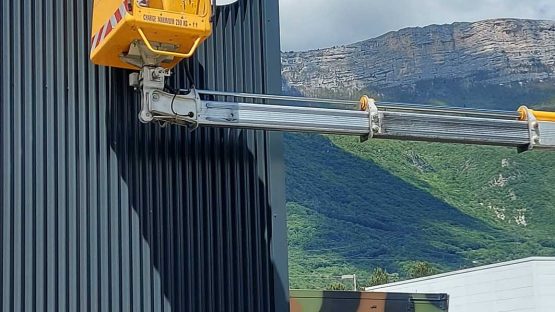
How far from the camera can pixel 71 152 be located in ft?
21.5

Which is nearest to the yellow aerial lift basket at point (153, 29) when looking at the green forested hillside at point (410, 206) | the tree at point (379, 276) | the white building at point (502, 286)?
Answer: the white building at point (502, 286)

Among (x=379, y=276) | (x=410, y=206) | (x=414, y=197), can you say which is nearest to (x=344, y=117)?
(x=379, y=276)

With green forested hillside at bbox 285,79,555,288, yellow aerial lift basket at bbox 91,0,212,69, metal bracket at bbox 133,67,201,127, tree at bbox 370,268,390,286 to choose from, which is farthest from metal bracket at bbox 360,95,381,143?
green forested hillside at bbox 285,79,555,288

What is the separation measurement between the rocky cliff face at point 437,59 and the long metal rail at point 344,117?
228 ft

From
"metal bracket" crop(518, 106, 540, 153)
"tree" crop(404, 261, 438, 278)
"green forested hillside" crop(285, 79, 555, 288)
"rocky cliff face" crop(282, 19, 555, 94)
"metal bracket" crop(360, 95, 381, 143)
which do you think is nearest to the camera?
"metal bracket" crop(360, 95, 381, 143)

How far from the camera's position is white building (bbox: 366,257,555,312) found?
23703 millimetres

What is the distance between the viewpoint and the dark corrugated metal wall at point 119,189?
20.9 feet

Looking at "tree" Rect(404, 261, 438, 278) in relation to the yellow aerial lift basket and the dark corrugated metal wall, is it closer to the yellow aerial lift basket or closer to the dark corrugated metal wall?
the dark corrugated metal wall

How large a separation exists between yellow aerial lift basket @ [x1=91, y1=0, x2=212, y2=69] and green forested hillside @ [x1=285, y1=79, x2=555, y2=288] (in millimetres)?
51241

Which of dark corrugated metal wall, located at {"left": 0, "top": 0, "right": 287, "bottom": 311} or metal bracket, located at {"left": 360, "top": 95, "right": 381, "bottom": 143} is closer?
dark corrugated metal wall, located at {"left": 0, "top": 0, "right": 287, "bottom": 311}

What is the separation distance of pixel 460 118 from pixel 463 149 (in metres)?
66.2

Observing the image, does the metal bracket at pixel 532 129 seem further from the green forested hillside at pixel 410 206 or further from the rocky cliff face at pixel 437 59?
the rocky cliff face at pixel 437 59

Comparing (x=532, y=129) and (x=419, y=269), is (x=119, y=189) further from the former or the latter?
(x=419, y=269)

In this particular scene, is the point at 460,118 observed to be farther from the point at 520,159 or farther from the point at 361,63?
the point at 361,63
